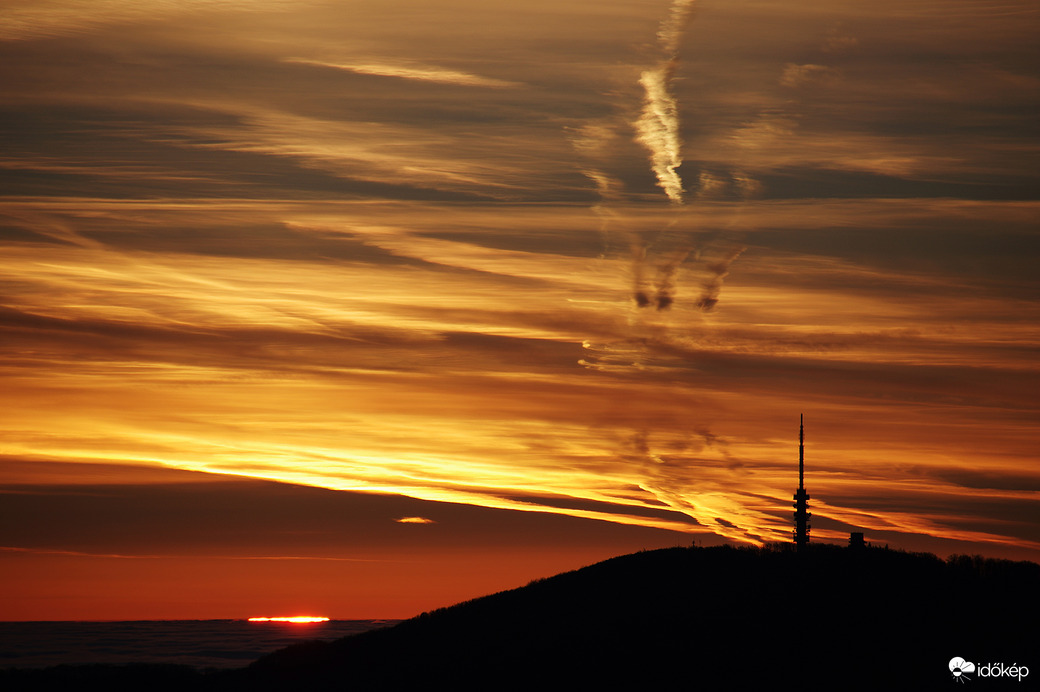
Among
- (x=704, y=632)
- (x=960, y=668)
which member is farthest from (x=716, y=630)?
(x=960, y=668)

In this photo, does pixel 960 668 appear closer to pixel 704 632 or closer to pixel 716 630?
pixel 716 630

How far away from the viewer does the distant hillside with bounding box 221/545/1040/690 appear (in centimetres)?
3891

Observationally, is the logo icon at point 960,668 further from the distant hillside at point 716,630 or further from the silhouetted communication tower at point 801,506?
the silhouetted communication tower at point 801,506

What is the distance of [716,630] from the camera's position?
141 ft

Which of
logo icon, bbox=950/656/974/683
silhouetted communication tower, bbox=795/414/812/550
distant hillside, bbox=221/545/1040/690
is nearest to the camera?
logo icon, bbox=950/656/974/683

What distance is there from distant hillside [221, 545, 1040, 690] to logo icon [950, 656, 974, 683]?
291 mm

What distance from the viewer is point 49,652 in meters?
153

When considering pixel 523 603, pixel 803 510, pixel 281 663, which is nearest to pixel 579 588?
pixel 523 603

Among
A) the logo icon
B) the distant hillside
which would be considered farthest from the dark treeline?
the logo icon

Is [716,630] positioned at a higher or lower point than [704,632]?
higher

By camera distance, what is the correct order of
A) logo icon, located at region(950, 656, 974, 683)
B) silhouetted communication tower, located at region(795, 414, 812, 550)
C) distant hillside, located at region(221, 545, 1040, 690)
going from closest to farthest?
1. logo icon, located at region(950, 656, 974, 683)
2. distant hillside, located at region(221, 545, 1040, 690)
3. silhouetted communication tower, located at region(795, 414, 812, 550)

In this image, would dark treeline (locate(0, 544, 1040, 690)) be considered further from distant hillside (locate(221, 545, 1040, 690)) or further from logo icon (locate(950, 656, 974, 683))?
logo icon (locate(950, 656, 974, 683))

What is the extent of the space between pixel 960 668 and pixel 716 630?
9.41 m

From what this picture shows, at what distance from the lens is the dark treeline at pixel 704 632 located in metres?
39.0
